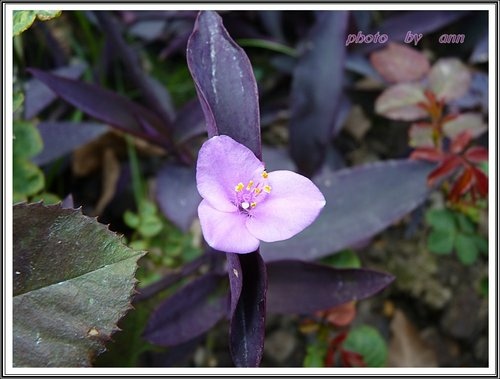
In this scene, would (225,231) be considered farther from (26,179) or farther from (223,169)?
(26,179)

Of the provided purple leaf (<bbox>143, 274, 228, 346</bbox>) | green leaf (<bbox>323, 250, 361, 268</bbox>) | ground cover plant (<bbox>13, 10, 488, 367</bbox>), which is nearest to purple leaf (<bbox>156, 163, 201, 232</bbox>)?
ground cover plant (<bbox>13, 10, 488, 367</bbox>)

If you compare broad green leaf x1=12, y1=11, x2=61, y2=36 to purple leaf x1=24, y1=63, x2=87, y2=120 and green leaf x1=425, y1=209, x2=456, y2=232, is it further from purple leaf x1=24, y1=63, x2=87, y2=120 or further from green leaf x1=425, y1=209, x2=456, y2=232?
green leaf x1=425, y1=209, x2=456, y2=232

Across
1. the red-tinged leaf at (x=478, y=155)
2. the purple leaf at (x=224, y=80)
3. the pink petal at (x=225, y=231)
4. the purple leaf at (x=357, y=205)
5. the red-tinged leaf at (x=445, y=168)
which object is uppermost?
the purple leaf at (x=224, y=80)

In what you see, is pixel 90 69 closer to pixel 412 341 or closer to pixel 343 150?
pixel 343 150

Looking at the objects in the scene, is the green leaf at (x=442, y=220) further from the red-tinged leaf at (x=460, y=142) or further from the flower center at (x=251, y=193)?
the flower center at (x=251, y=193)

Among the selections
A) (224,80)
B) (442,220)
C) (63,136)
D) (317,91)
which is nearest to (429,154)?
(442,220)

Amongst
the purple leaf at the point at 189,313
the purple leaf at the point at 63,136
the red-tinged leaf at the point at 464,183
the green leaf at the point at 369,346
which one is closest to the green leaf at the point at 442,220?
the red-tinged leaf at the point at 464,183

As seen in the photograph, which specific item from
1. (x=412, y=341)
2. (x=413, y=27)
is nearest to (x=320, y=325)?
(x=412, y=341)
